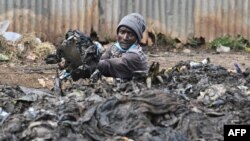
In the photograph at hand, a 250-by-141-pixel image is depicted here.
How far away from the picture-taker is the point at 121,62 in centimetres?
580

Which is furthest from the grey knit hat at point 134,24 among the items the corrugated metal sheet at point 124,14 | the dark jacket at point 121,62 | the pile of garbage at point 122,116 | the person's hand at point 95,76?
the corrugated metal sheet at point 124,14

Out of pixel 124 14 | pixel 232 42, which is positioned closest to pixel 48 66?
pixel 124 14

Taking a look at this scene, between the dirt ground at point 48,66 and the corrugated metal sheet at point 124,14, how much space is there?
495 mm

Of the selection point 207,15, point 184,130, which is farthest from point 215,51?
point 184,130

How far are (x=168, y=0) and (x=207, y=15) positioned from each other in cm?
77

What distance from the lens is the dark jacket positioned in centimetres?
575

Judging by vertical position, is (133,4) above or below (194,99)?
above

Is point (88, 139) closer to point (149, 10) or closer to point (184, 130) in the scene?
point (184, 130)

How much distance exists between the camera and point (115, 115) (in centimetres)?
427

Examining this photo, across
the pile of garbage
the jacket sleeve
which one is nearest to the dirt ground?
the jacket sleeve

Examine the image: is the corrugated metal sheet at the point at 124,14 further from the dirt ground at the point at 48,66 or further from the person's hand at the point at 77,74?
the person's hand at the point at 77,74

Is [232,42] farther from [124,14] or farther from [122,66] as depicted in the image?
[122,66]

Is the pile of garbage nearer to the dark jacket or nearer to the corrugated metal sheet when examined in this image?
the dark jacket

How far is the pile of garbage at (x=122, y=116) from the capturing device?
4.10 m
